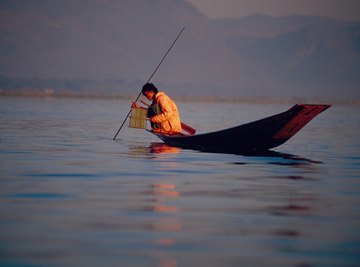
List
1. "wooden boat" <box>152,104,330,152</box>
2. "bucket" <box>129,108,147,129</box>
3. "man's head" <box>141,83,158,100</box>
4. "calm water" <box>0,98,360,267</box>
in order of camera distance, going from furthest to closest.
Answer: "bucket" <box>129,108,147,129</box>, "man's head" <box>141,83,158,100</box>, "wooden boat" <box>152,104,330,152</box>, "calm water" <box>0,98,360,267</box>

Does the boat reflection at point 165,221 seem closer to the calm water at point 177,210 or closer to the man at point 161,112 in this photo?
the calm water at point 177,210

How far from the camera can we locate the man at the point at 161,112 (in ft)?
67.3

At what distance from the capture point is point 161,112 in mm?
20844

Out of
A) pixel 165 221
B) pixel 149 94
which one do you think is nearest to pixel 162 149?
pixel 149 94

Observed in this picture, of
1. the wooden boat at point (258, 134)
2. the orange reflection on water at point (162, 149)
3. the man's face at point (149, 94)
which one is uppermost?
the man's face at point (149, 94)

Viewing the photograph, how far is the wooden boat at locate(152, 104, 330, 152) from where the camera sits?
19.2 metres

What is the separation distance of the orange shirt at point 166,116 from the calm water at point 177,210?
2133 millimetres

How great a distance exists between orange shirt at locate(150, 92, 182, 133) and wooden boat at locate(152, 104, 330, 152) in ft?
1.79

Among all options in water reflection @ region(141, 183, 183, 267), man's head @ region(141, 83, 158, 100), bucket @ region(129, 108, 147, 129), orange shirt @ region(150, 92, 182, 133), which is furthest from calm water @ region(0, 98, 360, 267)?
bucket @ region(129, 108, 147, 129)

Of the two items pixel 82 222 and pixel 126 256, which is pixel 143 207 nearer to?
pixel 82 222

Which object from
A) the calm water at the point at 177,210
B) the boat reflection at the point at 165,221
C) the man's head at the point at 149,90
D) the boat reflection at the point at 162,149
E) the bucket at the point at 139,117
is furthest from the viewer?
the bucket at the point at 139,117

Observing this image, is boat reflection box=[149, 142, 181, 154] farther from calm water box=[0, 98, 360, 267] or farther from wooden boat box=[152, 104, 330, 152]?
calm water box=[0, 98, 360, 267]

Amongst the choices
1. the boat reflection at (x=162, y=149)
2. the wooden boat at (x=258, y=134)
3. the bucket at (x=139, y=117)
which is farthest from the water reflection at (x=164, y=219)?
the bucket at (x=139, y=117)

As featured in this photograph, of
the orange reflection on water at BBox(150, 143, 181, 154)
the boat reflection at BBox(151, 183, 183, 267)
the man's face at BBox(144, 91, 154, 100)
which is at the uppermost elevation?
the man's face at BBox(144, 91, 154, 100)
